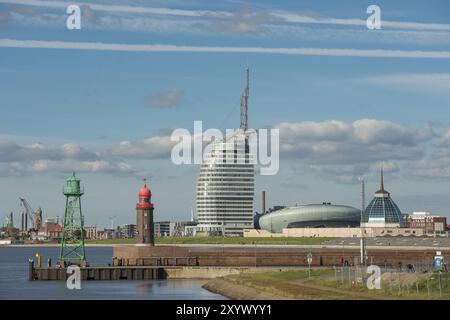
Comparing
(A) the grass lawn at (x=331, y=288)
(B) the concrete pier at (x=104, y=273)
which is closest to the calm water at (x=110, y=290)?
(B) the concrete pier at (x=104, y=273)

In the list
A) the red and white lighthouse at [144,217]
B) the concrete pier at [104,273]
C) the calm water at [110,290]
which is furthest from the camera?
the red and white lighthouse at [144,217]

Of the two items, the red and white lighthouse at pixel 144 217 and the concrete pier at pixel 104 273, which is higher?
the red and white lighthouse at pixel 144 217

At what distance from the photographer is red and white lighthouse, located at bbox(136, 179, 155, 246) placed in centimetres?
16600

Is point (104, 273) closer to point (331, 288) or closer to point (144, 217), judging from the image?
point (144, 217)

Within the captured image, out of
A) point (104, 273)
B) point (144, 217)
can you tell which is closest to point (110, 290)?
point (104, 273)

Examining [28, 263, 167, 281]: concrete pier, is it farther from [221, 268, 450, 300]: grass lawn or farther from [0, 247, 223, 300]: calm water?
[221, 268, 450, 300]: grass lawn

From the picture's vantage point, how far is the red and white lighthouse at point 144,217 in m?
166

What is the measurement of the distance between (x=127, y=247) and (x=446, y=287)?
87.2 metres

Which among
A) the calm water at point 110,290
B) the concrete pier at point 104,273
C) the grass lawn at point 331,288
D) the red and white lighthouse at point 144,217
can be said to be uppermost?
the red and white lighthouse at point 144,217

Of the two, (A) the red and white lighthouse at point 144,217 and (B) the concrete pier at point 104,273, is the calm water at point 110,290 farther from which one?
(A) the red and white lighthouse at point 144,217

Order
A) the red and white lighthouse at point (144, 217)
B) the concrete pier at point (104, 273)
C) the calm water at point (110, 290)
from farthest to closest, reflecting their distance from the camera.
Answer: the red and white lighthouse at point (144, 217) → the concrete pier at point (104, 273) → the calm water at point (110, 290)
